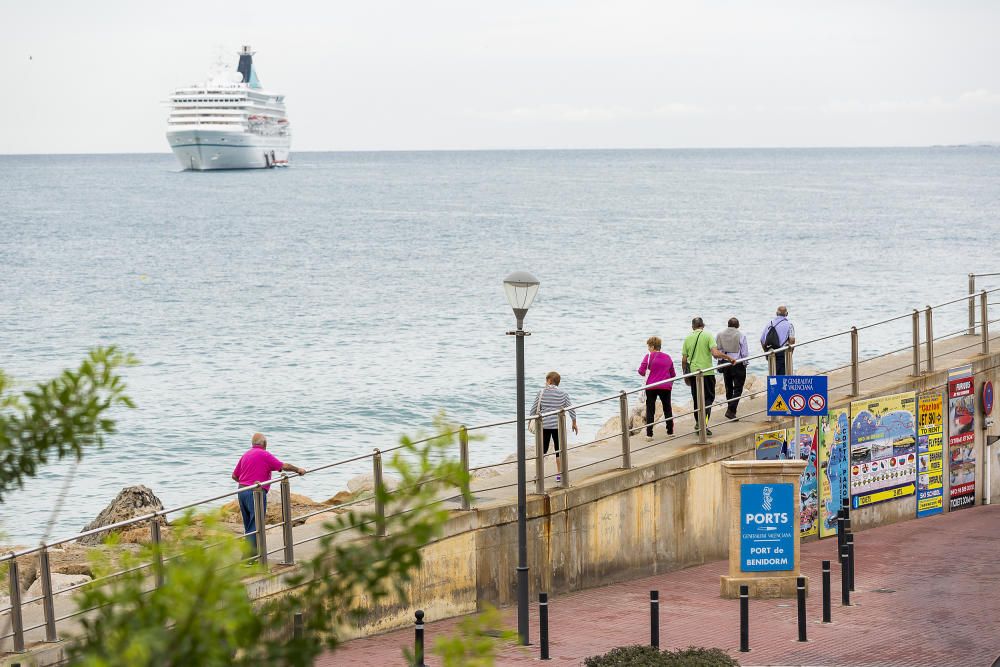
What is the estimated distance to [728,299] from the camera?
58.6 m

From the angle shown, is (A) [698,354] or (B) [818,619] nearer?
(B) [818,619]

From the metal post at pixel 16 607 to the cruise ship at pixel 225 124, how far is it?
163575 mm

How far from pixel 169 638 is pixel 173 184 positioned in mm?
174949

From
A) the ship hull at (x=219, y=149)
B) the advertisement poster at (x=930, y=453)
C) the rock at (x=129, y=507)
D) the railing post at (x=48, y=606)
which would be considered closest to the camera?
the railing post at (x=48, y=606)

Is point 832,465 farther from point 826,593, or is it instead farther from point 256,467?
point 256,467

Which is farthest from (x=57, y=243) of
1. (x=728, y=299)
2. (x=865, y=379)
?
(x=865, y=379)

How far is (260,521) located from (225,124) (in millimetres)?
169974

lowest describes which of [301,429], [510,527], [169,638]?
[301,429]

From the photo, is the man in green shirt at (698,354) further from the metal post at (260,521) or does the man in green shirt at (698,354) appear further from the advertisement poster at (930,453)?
the metal post at (260,521)

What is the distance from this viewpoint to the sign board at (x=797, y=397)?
50.5ft

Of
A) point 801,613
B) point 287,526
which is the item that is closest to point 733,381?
point 801,613

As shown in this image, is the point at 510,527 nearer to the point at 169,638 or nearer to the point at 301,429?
the point at 169,638

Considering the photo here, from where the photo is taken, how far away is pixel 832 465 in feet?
55.1

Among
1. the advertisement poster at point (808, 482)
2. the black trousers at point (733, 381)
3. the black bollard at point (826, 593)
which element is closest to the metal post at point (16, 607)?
the black bollard at point (826, 593)
